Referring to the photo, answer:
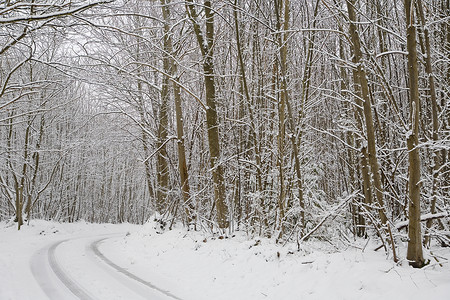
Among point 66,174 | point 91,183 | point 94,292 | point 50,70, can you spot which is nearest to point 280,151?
point 94,292

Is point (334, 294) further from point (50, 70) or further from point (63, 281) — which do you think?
point (50, 70)

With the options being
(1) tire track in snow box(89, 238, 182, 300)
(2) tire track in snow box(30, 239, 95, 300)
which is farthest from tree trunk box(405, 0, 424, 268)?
(2) tire track in snow box(30, 239, 95, 300)

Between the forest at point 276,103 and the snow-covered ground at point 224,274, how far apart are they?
475 millimetres

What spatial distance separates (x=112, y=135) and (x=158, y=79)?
3.73 m

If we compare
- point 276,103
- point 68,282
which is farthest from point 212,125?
point 68,282

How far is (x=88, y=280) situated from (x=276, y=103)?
601 cm

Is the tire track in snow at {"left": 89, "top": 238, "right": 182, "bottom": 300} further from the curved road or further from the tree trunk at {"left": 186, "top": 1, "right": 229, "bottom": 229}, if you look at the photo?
the tree trunk at {"left": 186, "top": 1, "right": 229, "bottom": 229}

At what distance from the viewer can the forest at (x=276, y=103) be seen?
18.1ft

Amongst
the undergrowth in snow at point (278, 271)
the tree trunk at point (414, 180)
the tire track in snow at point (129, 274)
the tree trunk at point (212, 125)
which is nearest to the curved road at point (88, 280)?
the tire track in snow at point (129, 274)

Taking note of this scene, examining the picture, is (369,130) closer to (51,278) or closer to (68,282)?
(68,282)

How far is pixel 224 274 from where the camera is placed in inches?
278

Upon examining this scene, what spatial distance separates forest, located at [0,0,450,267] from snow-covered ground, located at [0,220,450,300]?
475 millimetres

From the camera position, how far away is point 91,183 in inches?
1324

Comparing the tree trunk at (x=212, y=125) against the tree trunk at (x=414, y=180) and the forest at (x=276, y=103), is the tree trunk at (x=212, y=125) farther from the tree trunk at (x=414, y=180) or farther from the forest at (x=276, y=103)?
the tree trunk at (x=414, y=180)
